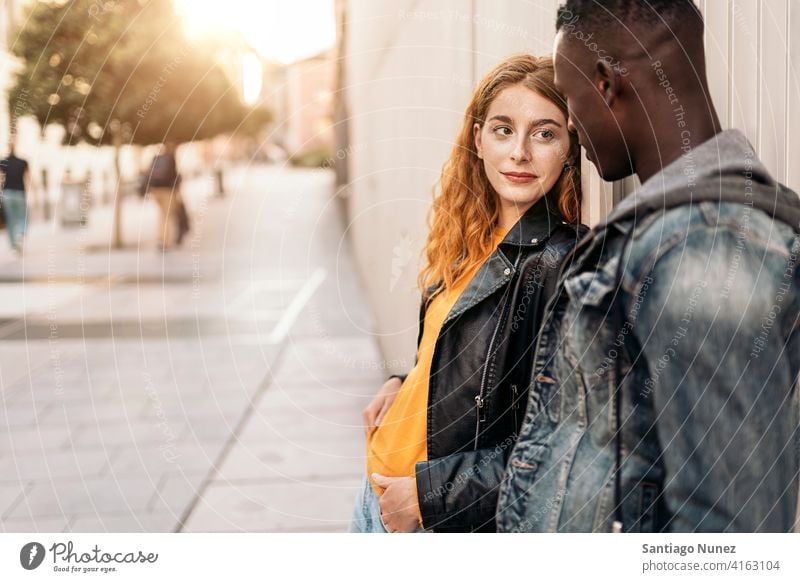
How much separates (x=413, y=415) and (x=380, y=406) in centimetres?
16

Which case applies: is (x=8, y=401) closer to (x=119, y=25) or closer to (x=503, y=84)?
(x=503, y=84)

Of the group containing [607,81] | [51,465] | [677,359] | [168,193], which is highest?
[607,81]

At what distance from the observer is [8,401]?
435 cm

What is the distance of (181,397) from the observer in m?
4.53

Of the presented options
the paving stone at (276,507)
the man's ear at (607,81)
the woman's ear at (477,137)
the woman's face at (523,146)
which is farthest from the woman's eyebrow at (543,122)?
the paving stone at (276,507)

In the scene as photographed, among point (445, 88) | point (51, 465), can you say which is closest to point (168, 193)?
point (51, 465)

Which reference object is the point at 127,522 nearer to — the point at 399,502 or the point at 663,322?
the point at 399,502

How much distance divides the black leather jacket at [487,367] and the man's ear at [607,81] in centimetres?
29

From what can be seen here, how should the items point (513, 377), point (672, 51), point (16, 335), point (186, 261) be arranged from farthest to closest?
point (186, 261)
point (16, 335)
point (513, 377)
point (672, 51)

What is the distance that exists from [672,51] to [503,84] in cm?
35

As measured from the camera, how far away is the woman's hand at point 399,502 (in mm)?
1531

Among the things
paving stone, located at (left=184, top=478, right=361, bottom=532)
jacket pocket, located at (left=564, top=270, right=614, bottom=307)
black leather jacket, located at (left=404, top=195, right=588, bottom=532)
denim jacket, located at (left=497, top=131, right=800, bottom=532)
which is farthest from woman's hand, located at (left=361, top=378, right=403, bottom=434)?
paving stone, located at (left=184, top=478, right=361, bottom=532)
